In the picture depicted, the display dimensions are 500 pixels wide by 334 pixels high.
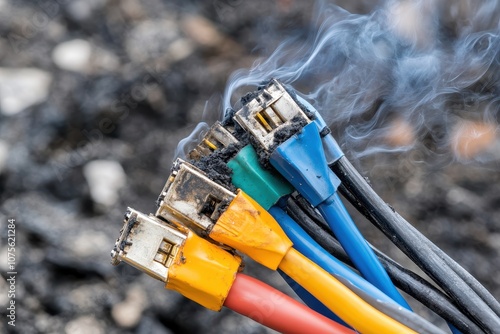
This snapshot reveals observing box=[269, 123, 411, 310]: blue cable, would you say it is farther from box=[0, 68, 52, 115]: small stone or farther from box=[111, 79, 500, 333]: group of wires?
box=[0, 68, 52, 115]: small stone

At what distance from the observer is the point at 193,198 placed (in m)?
0.42

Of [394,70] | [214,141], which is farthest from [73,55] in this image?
[394,70]

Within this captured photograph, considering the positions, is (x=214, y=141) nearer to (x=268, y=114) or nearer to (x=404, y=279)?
(x=268, y=114)

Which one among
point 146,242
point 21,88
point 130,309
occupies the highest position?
point 21,88

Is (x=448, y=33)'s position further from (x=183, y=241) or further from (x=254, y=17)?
(x=183, y=241)

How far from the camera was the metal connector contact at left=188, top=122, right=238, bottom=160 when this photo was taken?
1.47 ft

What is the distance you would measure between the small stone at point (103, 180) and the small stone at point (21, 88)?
0.29 feet

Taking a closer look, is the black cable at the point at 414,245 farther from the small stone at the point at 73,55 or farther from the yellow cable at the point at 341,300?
the small stone at the point at 73,55

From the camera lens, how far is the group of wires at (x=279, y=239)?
16.3 inches

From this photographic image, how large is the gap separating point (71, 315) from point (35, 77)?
249 millimetres

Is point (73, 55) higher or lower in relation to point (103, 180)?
higher

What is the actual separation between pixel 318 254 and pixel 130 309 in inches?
9.2

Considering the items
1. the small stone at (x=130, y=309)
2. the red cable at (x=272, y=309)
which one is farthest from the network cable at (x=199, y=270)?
the small stone at (x=130, y=309)

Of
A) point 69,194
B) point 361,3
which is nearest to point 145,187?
point 69,194
